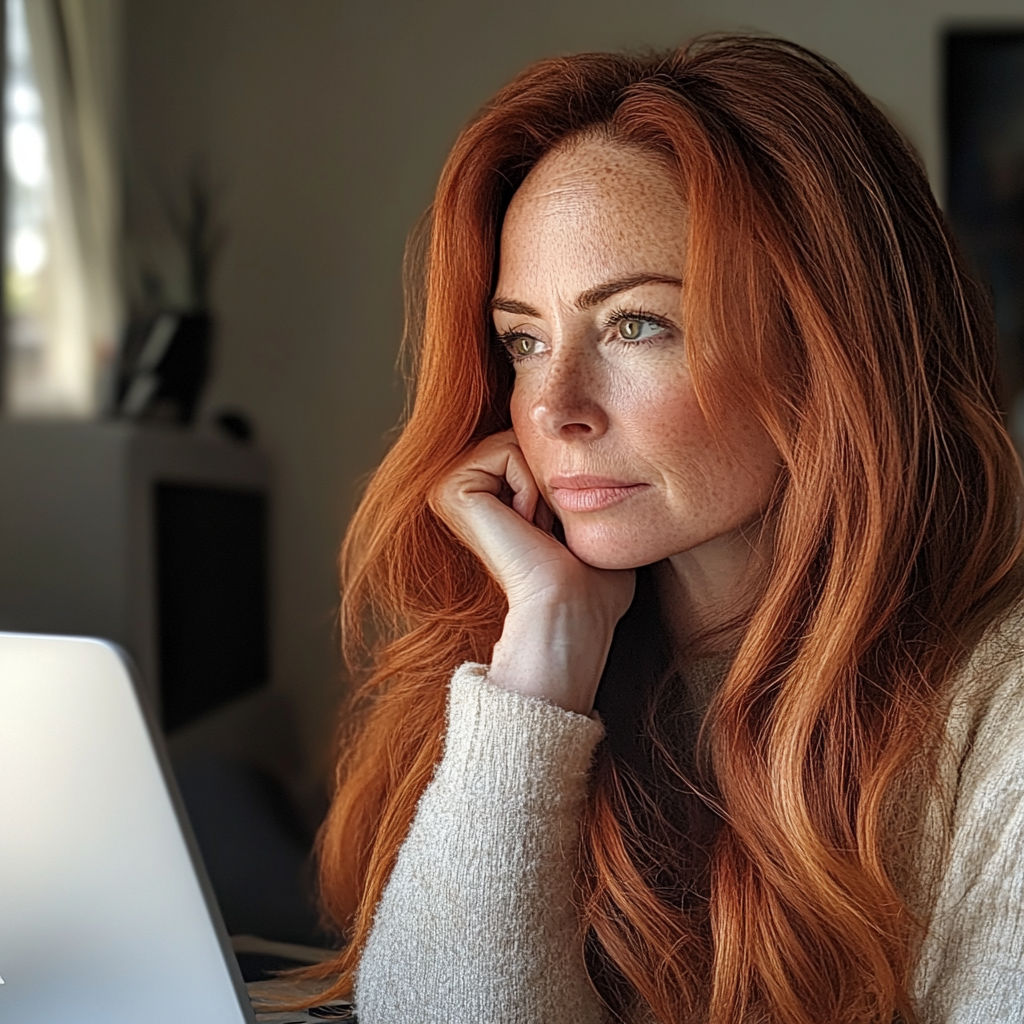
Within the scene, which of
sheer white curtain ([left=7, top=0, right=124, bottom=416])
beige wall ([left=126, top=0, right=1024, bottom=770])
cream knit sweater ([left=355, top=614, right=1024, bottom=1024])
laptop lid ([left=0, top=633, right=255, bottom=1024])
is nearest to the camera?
laptop lid ([left=0, top=633, right=255, bottom=1024])

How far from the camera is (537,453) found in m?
0.89

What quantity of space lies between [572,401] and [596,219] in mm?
122

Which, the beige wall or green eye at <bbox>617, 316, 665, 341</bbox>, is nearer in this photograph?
green eye at <bbox>617, 316, 665, 341</bbox>

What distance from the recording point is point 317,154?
315 centimetres

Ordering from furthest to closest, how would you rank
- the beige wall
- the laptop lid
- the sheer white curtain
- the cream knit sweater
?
the beige wall
the sheer white curtain
the cream knit sweater
the laptop lid

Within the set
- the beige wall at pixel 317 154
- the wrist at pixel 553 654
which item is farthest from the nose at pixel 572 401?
the beige wall at pixel 317 154

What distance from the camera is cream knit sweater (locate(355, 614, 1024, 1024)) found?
736mm

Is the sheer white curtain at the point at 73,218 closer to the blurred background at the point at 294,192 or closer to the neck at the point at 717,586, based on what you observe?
the blurred background at the point at 294,192

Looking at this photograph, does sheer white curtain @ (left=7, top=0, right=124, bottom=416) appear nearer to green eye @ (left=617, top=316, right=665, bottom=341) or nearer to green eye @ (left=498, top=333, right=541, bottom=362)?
green eye @ (left=498, top=333, right=541, bottom=362)

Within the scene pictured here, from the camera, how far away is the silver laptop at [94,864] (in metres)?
0.62

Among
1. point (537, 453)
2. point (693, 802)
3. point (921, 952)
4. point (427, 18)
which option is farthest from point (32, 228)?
point (921, 952)

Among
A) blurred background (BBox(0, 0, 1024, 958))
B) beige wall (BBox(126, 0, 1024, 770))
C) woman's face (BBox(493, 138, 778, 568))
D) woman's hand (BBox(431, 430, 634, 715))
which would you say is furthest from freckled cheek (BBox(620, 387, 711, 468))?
beige wall (BBox(126, 0, 1024, 770))

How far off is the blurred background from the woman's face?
1.93m

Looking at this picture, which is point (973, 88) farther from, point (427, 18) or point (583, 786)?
point (583, 786)
